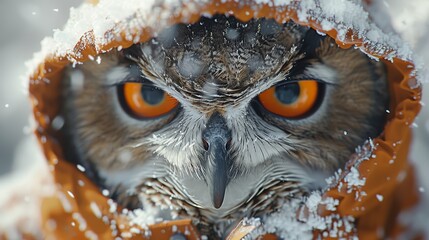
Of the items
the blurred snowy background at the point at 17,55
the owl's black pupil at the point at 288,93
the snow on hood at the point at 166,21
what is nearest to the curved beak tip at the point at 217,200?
the owl's black pupil at the point at 288,93

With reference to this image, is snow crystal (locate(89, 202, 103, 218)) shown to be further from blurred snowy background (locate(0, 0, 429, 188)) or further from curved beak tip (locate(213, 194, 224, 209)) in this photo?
blurred snowy background (locate(0, 0, 429, 188))

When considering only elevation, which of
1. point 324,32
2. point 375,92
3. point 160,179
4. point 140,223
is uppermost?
point 375,92

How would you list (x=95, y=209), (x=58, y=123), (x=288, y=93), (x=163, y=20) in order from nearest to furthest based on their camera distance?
(x=163, y=20) → (x=288, y=93) → (x=95, y=209) → (x=58, y=123)

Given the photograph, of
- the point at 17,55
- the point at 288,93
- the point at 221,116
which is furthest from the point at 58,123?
the point at 17,55

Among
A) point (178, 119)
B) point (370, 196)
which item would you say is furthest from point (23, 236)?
point (370, 196)

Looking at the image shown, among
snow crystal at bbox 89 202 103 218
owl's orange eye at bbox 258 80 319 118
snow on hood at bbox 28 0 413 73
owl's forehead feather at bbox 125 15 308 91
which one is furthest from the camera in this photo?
snow crystal at bbox 89 202 103 218

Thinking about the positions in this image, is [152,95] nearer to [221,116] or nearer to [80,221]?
[221,116]

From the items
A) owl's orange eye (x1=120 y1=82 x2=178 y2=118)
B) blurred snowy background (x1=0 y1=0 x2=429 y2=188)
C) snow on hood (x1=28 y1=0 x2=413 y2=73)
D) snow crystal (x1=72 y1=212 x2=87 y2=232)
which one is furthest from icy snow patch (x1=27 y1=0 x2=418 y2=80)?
blurred snowy background (x1=0 y1=0 x2=429 y2=188)

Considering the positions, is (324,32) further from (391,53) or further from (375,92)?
(375,92)
